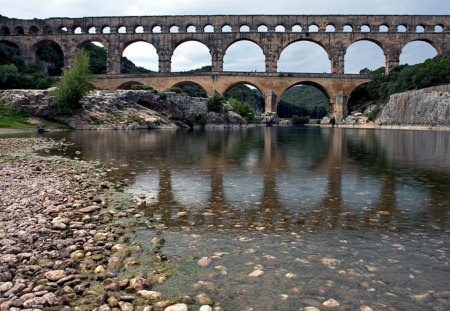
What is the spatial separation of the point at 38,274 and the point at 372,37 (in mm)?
76170

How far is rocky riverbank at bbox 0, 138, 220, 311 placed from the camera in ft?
12.4

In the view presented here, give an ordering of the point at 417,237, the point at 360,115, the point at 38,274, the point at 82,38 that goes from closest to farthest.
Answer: the point at 38,274 < the point at 417,237 < the point at 360,115 < the point at 82,38

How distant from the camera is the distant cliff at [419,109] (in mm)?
45156

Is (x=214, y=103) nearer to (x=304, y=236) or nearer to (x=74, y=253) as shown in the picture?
(x=304, y=236)

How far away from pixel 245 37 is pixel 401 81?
2761 cm

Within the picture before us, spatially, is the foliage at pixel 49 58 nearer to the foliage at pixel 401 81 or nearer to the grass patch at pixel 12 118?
the grass patch at pixel 12 118

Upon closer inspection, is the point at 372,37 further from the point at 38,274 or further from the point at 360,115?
the point at 38,274

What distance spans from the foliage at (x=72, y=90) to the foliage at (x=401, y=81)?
42287 millimetres

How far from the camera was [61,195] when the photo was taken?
7801mm

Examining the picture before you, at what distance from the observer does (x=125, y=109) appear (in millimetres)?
46906

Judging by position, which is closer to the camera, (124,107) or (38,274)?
(38,274)

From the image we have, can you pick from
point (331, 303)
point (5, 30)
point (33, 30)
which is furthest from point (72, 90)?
point (5, 30)

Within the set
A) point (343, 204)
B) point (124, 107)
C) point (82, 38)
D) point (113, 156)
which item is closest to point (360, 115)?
point (124, 107)

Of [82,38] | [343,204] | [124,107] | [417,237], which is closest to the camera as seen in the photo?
[417,237]
